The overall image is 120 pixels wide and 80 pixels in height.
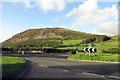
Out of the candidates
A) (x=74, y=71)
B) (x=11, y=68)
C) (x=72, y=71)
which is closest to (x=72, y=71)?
(x=72, y=71)

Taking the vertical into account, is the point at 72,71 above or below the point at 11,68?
below

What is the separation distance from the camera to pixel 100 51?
56.1 m

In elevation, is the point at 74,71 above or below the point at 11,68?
below

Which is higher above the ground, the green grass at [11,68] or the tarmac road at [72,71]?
the green grass at [11,68]

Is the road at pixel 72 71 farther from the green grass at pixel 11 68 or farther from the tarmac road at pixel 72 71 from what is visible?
the green grass at pixel 11 68

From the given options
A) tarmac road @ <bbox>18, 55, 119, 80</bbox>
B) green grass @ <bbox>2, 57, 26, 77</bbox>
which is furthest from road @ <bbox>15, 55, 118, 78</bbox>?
green grass @ <bbox>2, 57, 26, 77</bbox>

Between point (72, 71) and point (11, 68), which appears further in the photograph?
point (72, 71)

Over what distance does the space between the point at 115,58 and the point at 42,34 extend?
10347 cm

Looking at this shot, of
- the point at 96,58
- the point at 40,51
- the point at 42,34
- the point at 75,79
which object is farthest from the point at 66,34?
the point at 75,79

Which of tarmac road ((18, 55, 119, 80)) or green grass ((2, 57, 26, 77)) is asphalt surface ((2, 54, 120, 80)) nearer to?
tarmac road ((18, 55, 119, 80))

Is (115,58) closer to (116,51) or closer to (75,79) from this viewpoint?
(116,51)

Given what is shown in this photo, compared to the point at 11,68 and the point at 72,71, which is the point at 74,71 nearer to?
the point at 72,71

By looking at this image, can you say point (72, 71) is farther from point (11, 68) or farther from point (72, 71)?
point (11, 68)

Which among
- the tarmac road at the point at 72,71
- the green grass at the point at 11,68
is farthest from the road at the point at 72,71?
the green grass at the point at 11,68
